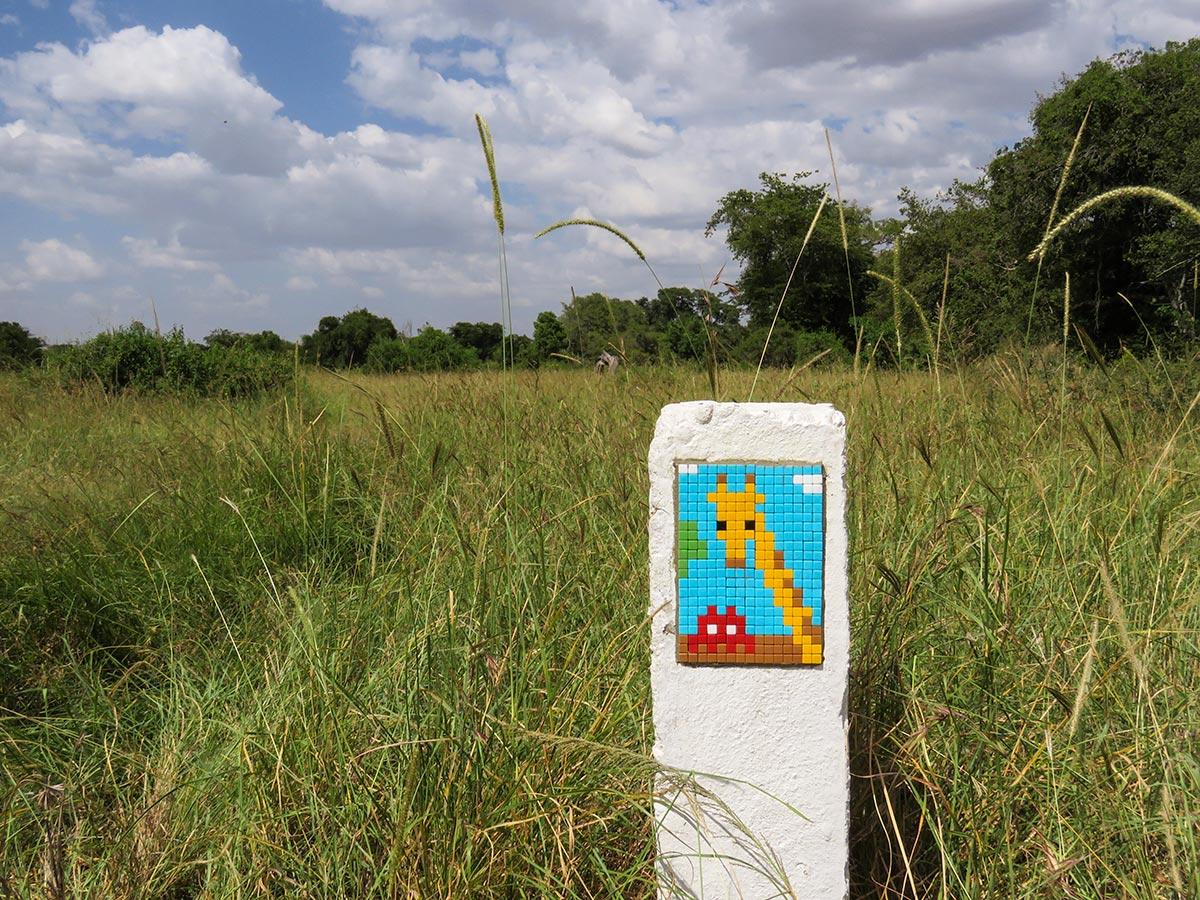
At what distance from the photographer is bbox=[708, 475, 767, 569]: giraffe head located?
4.55 feet

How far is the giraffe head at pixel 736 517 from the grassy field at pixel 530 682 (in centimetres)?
36

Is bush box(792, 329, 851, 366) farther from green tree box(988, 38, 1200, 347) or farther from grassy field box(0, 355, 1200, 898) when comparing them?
green tree box(988, 38, 1200, 347)

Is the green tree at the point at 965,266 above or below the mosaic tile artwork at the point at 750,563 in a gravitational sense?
above

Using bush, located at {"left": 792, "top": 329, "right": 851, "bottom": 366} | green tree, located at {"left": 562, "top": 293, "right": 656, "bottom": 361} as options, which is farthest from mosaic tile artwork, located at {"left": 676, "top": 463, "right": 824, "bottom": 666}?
green tree, located at {"left": 562, "top": 293, "right": 656, "bottom": 361}

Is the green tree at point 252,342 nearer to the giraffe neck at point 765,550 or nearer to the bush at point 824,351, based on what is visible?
the bush at point 824,351

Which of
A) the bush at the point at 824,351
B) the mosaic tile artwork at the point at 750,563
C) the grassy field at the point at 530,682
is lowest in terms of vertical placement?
the grassy field at the point at 530,682

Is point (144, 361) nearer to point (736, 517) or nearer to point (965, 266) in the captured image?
point (736, 517)

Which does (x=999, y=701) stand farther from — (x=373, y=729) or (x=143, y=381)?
(x=143, y=381)

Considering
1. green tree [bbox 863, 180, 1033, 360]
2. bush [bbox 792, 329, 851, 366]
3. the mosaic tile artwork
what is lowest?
the mosaic tile artwork

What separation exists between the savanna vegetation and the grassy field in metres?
0.01

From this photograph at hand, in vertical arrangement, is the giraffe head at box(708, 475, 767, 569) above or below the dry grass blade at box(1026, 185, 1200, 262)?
below

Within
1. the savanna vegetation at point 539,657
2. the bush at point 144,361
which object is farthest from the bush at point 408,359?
the savanna vegetation at point 539,657

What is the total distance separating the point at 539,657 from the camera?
1.90 meters

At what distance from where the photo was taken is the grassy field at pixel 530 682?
1518 mm
